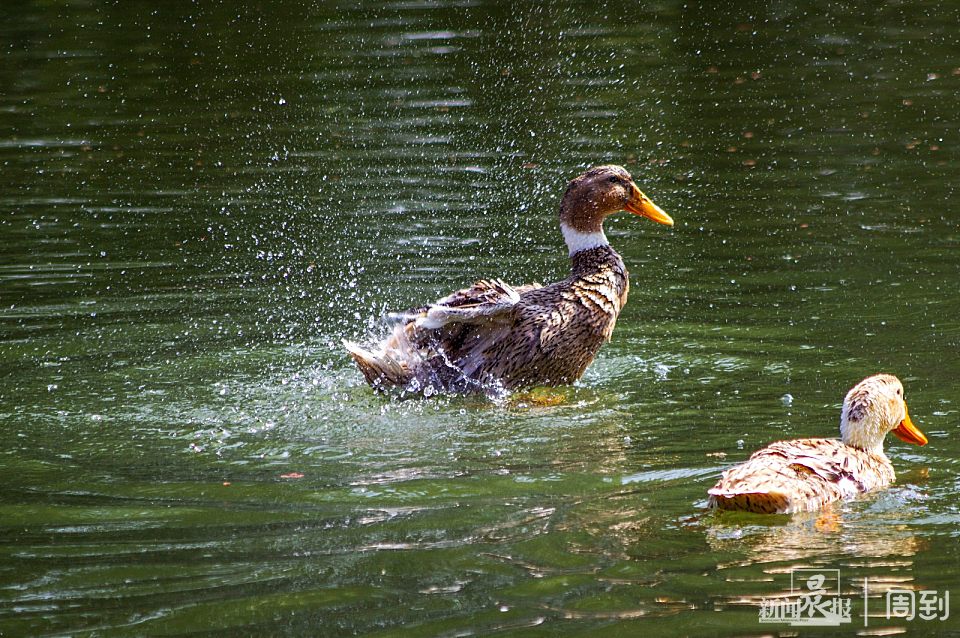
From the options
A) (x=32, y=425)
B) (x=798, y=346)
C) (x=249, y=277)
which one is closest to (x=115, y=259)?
(x=249, y=277)

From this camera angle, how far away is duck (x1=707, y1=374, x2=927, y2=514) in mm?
6219

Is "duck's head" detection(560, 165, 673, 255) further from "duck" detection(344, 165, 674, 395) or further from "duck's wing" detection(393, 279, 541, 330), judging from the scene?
"duck's wing" detection(393, 279, 541, 330)

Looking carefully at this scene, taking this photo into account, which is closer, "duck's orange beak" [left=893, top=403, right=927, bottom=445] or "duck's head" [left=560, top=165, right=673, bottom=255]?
"duck's orange beak" [left=893, top=403, right=927, bottom=445]

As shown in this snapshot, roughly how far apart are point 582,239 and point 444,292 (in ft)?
4.62

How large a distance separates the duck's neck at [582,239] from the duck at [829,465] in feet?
8.87

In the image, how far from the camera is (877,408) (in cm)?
696

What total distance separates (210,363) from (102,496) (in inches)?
97.0

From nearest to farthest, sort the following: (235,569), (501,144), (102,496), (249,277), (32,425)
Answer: (235,569)
(102,496)
(32,425)
(249,277)
(501,144)

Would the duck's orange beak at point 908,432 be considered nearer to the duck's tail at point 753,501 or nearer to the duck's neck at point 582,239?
the duck's tail at point 753,501

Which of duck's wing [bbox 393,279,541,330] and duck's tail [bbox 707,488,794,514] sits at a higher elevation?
duck's wing [bbox 393,279,541,330]

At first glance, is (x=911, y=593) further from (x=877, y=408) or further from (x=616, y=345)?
(x=616, y=345)
